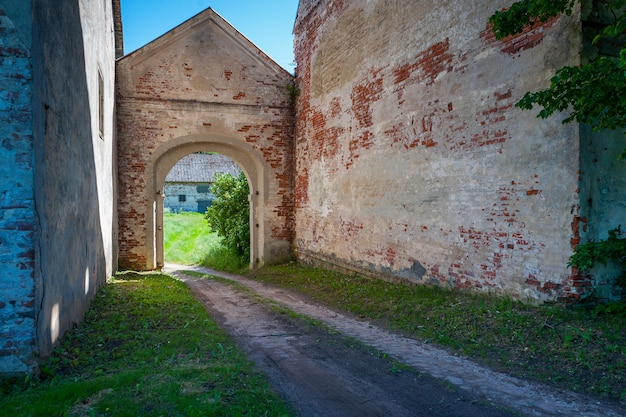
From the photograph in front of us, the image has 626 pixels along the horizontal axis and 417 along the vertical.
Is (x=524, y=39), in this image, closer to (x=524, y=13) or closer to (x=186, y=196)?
(x=524, y=13)

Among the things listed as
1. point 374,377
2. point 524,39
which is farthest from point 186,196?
point 374,377

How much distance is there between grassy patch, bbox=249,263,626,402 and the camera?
184 inches

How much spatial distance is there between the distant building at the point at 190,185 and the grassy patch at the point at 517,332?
88.6 feet

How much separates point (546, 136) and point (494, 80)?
4.33 feet

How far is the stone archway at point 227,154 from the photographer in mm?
13164

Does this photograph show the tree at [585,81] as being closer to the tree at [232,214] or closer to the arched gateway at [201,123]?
the arched gateway at [201,123]

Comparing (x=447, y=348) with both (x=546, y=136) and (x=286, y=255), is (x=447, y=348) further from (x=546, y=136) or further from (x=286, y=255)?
(x=286, y=255)

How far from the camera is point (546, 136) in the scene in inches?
237

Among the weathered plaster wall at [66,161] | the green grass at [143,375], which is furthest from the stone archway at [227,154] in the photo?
the green grass at [143,375]

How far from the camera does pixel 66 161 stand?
18.7ft

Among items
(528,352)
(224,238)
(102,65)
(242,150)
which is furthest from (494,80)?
(224,238)

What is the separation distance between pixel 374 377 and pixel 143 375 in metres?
2.40

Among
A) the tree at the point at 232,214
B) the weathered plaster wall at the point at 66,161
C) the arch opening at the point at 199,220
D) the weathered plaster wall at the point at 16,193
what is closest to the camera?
the weathered plaster wall at the point at 16,193

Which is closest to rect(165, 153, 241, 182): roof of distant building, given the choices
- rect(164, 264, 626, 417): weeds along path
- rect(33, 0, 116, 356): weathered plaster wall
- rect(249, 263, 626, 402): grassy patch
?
rect(33, 0, 116, 356): weathered plaster wall
